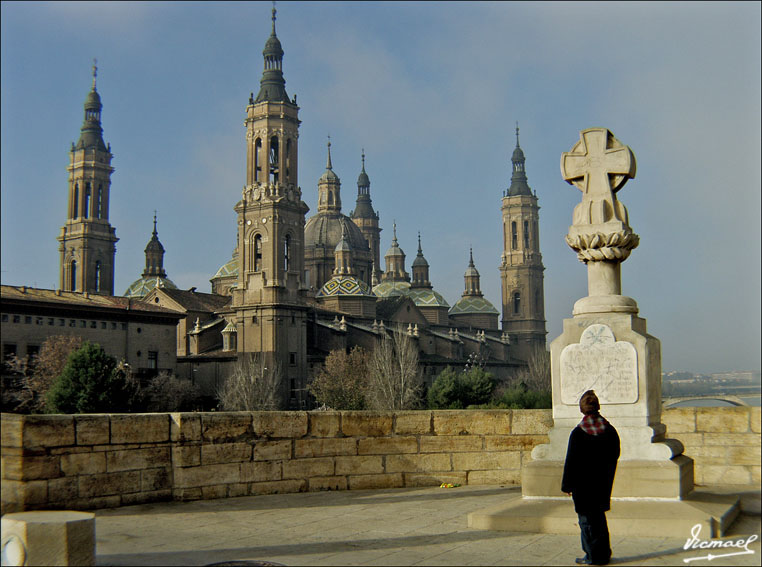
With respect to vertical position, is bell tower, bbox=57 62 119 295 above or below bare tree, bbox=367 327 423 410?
above

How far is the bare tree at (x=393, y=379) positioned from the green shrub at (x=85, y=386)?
18593 millimetres

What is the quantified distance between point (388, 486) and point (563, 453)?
271 cm

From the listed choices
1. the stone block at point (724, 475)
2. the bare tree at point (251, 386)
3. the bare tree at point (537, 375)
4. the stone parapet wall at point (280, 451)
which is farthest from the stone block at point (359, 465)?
the bare tree at point (537, 375)

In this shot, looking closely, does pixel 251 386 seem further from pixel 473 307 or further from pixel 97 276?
pixel 473 307

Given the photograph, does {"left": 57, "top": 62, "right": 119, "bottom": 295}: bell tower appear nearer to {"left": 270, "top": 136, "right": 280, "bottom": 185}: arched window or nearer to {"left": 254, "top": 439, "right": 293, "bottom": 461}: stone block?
{"left": 270, "top": 136, "right": 280, "bottom": 185}: arched window

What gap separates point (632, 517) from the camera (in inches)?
290

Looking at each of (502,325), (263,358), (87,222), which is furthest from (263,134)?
(502,325)

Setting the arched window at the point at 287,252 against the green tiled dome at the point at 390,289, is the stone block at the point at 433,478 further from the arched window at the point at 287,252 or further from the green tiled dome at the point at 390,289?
the green tiled dome at the point at 390,289

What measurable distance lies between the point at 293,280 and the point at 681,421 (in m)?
69.0

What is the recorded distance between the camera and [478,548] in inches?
270

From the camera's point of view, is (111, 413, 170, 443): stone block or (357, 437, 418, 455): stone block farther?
(357, 437, 418, 455): stone block

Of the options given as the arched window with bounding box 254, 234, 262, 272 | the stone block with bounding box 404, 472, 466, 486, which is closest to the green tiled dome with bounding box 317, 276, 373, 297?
the arched window with bounding box 254, 234, 262, 272

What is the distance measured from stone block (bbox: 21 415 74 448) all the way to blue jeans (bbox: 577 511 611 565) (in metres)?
5.07

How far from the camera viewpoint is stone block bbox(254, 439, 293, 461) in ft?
32.4
